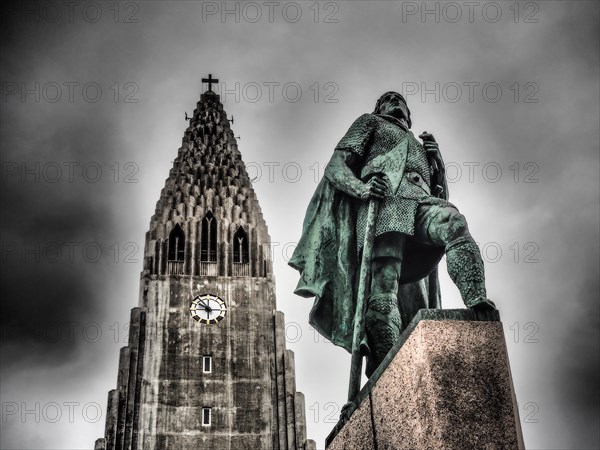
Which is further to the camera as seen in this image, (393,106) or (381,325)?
(393,106)

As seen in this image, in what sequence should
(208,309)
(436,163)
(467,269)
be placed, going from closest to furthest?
(467,269) → (436,163) → (208,309)

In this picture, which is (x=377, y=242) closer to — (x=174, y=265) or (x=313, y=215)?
(x=313, y=215)

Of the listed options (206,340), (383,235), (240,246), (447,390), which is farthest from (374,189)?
(240,246)

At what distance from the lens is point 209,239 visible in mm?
55531

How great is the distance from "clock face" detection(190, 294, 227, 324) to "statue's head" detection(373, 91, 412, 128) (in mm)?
43485

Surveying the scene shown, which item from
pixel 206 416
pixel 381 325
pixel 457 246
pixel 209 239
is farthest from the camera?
pixel 209 239

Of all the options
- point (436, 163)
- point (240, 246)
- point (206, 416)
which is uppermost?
point (240, 246)

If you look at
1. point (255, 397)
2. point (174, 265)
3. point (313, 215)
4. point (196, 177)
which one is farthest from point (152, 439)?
point (313, 215)

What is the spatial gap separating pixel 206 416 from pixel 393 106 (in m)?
41.2

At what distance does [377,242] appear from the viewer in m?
6.61

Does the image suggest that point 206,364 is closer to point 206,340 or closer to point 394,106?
point 206,340

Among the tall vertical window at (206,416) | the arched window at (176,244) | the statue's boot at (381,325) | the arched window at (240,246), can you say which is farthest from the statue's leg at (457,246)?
the arched window at (176,244)

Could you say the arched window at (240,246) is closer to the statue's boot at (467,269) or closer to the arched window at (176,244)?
the arched window at (176,244)

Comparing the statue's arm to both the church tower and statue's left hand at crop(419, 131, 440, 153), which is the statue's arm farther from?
the church tower
